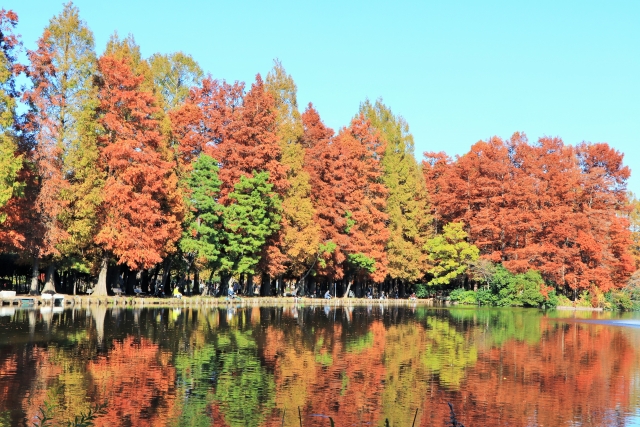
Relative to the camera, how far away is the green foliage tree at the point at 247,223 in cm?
5544

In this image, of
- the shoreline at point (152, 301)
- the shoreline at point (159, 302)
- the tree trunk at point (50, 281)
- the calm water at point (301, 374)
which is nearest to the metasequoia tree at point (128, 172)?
the shoreline at point (152, 301)

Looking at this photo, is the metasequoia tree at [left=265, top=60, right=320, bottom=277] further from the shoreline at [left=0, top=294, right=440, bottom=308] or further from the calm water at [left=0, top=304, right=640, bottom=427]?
the calm water at [left=0, top=304, right=640, bottom=427]

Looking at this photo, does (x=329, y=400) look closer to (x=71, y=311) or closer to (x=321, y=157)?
(x=71, y=311)

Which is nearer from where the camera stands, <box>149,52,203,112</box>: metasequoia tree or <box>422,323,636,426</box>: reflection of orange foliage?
<box>422,323,636,426</box>: reflection of orange foliage

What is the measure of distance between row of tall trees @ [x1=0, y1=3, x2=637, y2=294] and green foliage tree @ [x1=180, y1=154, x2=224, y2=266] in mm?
155

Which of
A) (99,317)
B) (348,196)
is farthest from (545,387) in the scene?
(348,196)

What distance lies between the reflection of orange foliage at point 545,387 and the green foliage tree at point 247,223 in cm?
2685

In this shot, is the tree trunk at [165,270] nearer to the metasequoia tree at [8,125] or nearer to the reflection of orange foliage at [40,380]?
the metasequoia tree at [8,125]

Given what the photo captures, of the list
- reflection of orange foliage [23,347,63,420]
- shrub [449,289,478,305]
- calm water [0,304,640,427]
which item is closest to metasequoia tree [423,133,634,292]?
shrub [449,289,478,305]

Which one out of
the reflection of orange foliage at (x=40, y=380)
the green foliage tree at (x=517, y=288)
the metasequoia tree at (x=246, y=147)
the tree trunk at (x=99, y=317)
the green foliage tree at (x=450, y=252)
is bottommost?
the reflection of orange foliage at (x=40, y=380)

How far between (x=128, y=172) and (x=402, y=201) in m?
37.8

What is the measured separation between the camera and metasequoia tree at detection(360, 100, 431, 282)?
7506 cm

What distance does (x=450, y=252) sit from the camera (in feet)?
246

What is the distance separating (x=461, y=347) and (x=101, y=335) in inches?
568
